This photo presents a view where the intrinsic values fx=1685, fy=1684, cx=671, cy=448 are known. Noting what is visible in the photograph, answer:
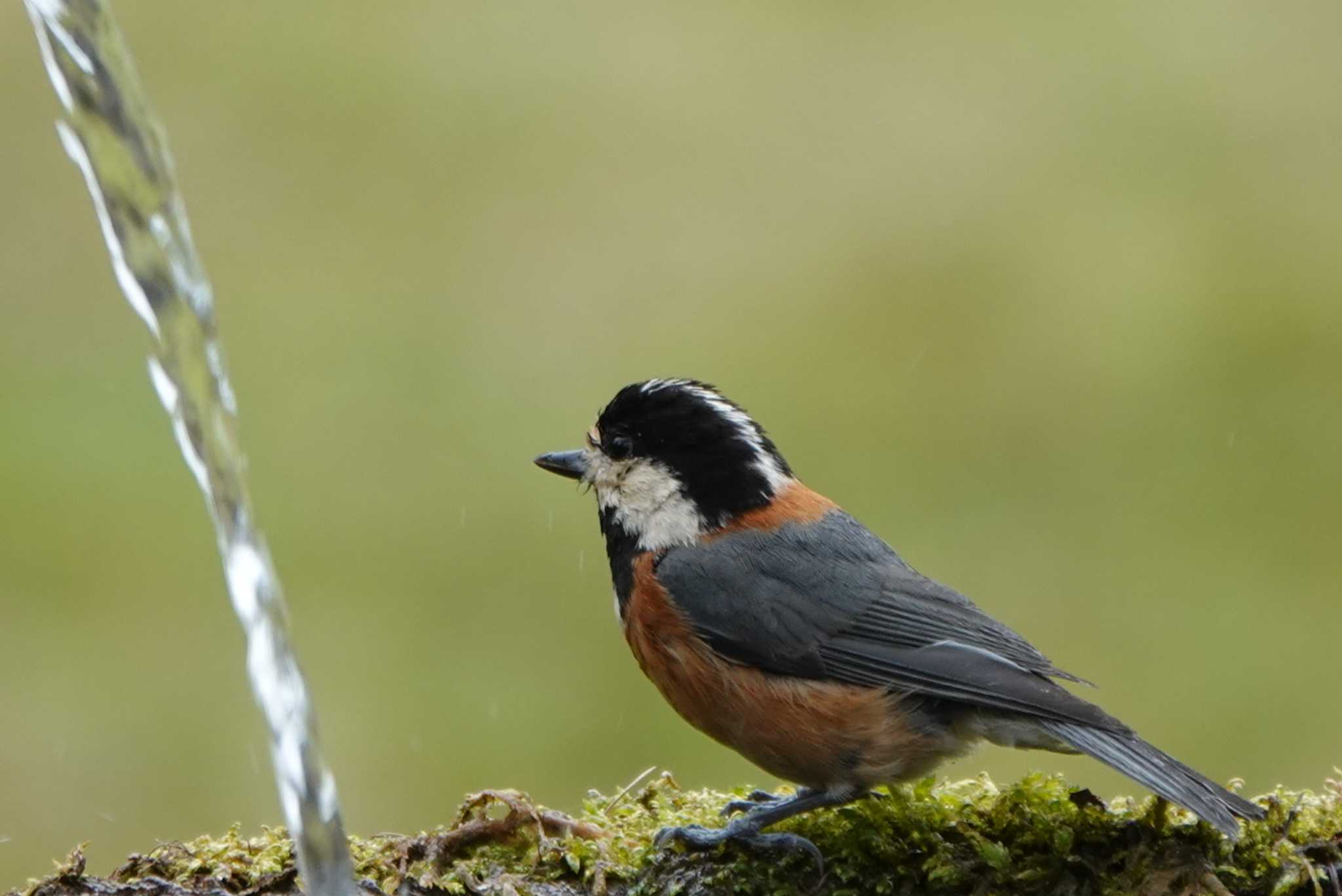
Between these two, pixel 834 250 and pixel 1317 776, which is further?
pixel 834 250

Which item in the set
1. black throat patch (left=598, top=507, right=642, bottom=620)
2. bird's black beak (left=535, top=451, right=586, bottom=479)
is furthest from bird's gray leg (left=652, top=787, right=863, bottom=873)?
bird's black beak (left=535, top=451, right=586, bottom=479)

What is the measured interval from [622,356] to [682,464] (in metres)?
4.51

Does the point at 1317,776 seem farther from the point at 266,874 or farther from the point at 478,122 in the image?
the point at 478,122

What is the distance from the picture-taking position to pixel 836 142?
1121cm

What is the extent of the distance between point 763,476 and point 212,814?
308cm

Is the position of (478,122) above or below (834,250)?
above

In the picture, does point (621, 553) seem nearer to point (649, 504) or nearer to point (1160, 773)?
point (649, 504)

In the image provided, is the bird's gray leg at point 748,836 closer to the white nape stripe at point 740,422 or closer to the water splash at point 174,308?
the water splash at point 174,308

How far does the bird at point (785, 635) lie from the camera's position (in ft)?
13.7

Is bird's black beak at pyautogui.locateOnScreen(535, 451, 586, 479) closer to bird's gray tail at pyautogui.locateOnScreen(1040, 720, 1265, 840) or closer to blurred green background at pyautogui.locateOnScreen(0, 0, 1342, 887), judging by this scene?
bird's gray tail at pyautogui.locateOnScreen(1040, 720, 1265, 840)

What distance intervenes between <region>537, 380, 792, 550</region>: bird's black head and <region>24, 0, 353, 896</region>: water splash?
1081 mm

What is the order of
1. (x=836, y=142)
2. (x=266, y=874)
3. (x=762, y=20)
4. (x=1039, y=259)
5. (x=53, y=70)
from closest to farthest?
(x=266, y=874) < (x=53, y=70) < (x=1039, y=259) < (x=836, y=142) < (x=762, y=20)

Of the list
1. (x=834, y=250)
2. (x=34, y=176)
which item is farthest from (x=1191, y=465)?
(x=34, y=176)

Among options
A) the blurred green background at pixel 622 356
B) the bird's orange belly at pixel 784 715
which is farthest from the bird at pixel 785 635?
the blurred green background at pixel 622 356
